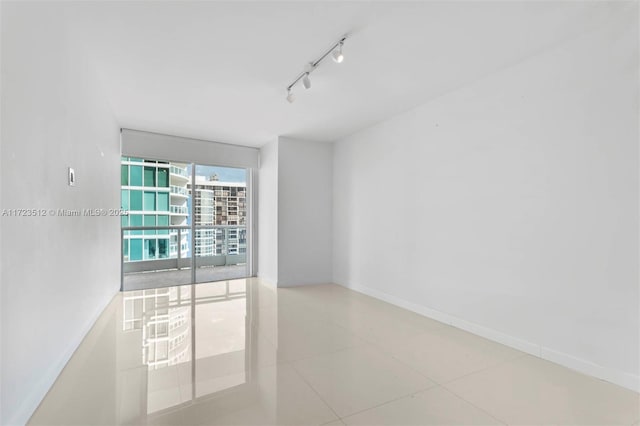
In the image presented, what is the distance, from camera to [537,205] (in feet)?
7.99

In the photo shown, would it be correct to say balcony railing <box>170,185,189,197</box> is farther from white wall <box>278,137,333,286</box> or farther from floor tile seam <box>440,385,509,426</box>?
floor tile seam <box>440,385,509,426</box>

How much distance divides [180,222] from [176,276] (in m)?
1.00

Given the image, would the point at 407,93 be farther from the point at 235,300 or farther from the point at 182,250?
the point at 182,250

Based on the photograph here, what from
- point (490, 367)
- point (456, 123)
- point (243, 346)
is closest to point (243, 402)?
point (243, 346)

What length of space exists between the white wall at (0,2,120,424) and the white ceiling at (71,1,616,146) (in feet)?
1.33

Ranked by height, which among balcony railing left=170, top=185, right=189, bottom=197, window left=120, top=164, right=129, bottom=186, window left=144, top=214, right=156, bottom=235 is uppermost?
window left=120, top=164, right=129, bottom=186

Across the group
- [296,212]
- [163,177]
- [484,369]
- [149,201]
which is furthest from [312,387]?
[163,177]

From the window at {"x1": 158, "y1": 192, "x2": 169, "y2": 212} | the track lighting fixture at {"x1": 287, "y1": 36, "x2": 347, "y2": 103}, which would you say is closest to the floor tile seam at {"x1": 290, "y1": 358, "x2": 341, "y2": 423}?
the track lighting fixture at {"x1": 287, "y1": 36, "x2": 347, "y2": 103}

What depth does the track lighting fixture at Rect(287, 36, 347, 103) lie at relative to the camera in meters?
2.32

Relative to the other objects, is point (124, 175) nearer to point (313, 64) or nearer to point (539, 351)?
point (313, 64)

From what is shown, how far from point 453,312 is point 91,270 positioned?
369cm

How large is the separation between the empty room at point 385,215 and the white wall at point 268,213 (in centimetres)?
116

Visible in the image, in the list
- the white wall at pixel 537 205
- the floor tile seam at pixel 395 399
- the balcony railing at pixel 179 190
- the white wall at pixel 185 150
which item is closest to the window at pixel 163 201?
the balcony railing at pixel 179 190

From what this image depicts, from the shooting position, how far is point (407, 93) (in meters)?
3.20
